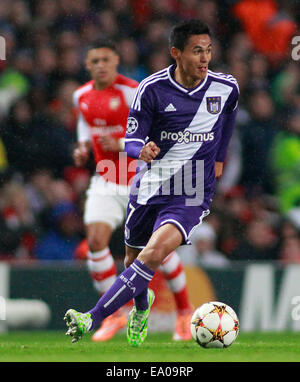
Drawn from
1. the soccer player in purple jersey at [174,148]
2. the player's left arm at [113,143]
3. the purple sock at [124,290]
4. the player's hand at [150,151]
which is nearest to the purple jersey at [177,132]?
the soccer player in purple jersey at [174,148]

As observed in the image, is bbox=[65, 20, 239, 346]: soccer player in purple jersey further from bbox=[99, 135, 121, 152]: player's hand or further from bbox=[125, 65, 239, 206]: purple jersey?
bbox=[99, 135, 121, 152]: player's hand

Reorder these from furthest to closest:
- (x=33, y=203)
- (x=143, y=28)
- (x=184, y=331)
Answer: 1. (x=143, y=28)
2. (x=33, y=203)
3. (x=184, y=331)

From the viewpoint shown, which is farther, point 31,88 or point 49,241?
point 31,88

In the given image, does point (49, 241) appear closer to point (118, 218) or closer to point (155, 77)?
point (118, 218)

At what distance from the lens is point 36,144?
10.1 meters

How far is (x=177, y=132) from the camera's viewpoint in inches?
244

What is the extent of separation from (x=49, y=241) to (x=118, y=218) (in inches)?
72.7

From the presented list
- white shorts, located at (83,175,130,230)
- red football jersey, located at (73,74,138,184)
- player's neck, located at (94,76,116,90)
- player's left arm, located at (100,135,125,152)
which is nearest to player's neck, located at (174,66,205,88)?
player's left arm, located at (100,135,125,152)

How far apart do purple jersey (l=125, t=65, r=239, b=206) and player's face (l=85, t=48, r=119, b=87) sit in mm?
1653

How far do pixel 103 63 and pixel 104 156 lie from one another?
2.56ft

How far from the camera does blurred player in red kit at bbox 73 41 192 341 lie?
309 inches

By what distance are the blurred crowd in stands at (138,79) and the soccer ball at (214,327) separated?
3271 mm
